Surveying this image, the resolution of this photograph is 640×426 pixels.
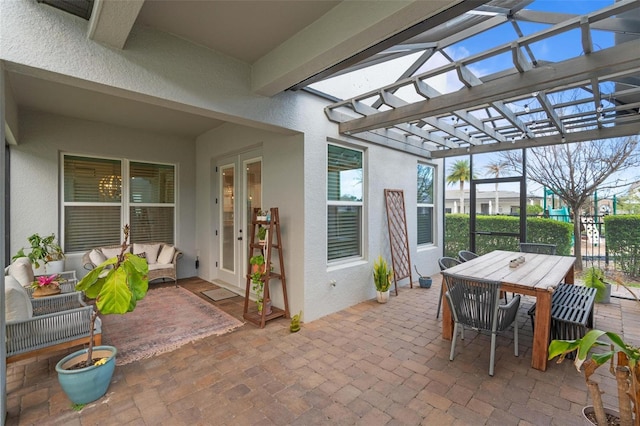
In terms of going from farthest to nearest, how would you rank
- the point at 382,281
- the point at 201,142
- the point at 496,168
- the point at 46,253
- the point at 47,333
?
1. the point at 496,168
2. the point at 201,142
3. the point at 382,281
4. the point at 46,253
5. the point at 47,333

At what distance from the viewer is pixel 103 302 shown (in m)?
1.97

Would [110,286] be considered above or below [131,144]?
below

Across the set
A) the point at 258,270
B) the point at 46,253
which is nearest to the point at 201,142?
the point at 46,253

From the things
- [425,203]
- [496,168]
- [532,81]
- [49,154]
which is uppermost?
[532,81]

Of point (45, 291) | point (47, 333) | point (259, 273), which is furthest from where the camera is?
point (259, 273)

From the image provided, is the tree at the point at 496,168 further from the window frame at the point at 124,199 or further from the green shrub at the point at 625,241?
the window frame at the point at 124,199

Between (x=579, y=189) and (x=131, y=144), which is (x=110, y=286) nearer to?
(x=131, y=144)

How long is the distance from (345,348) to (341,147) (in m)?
2.82

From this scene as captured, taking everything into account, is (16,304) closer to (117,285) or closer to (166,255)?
(117,285)

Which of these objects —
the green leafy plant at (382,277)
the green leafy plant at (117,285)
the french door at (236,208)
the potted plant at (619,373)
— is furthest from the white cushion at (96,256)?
the potted plant at (619,373)

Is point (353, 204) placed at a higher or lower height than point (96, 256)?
higher

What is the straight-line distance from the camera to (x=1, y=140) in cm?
197

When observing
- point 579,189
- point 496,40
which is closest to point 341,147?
point 496,40

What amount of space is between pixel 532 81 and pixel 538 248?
353 centimetres
